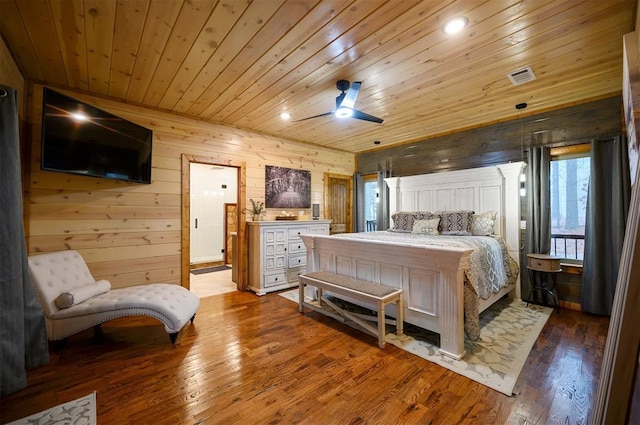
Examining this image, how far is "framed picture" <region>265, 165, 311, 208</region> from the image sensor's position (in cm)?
488

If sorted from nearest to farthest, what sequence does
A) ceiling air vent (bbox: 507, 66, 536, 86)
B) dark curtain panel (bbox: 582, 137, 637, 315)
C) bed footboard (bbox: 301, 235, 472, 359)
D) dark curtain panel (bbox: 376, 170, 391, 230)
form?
bed footboard (bbox: 301, 235, 472, 359), ceiling air vent (bbox: 507, 66, 536, 86), dark curtain panel (bbox: 582, 137, 637, 315), dark curtain panel (bbox: 376, 170, 391, 230)

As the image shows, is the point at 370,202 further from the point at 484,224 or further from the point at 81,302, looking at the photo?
the point at 81,302

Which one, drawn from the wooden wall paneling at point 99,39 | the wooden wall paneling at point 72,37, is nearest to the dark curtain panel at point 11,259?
the wooden wall paneling at point 72,37

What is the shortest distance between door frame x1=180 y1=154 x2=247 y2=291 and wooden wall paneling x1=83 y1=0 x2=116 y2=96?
1.28 meters

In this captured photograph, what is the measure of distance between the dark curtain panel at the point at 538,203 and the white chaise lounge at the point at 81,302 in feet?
14.6

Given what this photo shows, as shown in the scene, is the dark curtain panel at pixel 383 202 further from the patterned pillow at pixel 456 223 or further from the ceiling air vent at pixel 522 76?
the ceiling air vent at pixel 522 76

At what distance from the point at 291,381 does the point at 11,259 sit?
7.35 ft

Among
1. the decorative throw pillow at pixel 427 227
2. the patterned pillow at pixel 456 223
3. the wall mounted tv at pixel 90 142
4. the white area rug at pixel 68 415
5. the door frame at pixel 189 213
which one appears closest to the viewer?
the white area rug at pixel 68 415

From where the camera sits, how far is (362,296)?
268 cm

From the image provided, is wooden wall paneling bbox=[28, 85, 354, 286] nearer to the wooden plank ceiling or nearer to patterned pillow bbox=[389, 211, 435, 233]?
the wooden plank ceiling

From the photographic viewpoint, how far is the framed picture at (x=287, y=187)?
4875 millimetres

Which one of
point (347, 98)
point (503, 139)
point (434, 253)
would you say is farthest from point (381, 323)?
point (503, 139)

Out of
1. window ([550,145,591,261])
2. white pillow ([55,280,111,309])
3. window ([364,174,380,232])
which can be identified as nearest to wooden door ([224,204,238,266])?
window ([364,174,380,232])

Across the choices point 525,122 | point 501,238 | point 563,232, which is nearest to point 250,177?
point 501,238
